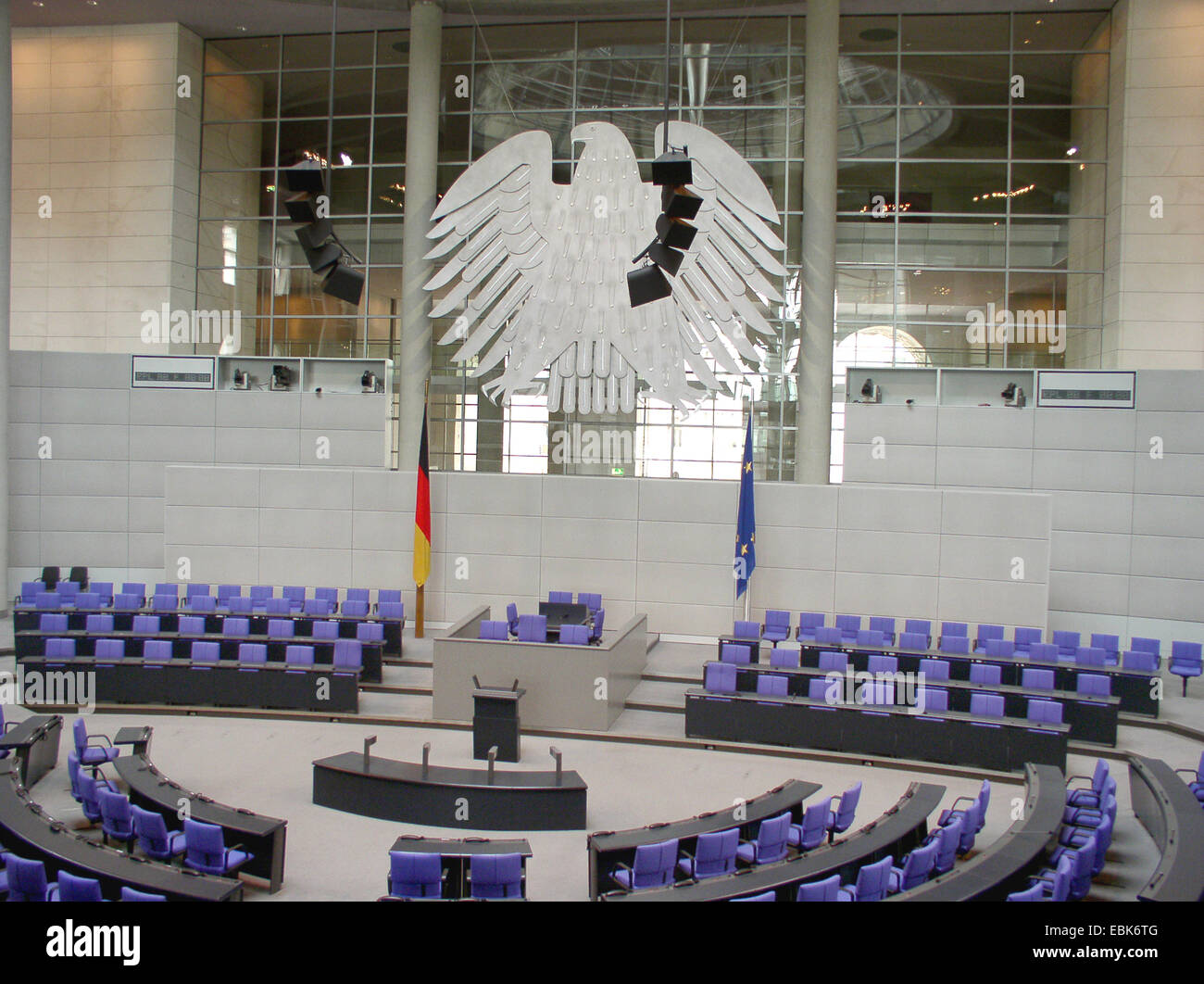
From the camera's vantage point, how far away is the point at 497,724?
426 inches

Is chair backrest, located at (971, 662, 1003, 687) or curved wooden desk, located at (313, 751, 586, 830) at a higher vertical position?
chair backrest, located at (971, 662, 1003, 687)

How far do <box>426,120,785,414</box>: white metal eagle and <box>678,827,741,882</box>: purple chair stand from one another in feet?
33.6

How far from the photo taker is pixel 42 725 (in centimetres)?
999

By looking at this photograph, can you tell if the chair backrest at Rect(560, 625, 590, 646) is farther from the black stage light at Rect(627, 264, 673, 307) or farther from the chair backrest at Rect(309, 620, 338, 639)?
the black stage light at Rect(627, 264, 673, 307)

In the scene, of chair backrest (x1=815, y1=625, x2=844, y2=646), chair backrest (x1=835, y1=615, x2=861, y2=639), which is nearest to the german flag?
chair backrest (x1=815, y1=625, x2=844, y2=646)

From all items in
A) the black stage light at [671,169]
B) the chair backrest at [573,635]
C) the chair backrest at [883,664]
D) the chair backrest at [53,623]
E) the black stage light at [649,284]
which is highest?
the black stage light at [671,169]

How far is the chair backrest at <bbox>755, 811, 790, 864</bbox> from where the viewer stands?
7.67 m

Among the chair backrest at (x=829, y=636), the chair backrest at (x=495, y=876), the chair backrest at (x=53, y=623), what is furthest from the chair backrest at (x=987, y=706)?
the chair backrest at (x=53, y=623)

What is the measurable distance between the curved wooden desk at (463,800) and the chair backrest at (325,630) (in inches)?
214

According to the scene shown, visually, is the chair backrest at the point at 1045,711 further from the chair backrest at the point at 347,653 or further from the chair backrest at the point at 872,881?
the chair backrest at the point at 347,653

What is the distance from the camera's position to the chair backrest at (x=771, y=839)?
7672 mm

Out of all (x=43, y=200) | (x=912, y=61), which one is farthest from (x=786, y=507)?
(x=43, y=200)

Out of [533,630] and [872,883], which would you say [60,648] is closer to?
[533,630]
